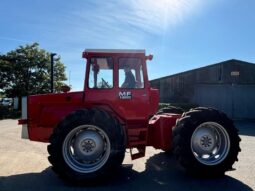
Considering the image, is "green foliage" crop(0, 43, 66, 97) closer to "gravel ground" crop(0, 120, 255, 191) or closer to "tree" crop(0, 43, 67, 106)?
"tree" crop(0, 43, 67, 106)

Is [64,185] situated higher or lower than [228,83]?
lower

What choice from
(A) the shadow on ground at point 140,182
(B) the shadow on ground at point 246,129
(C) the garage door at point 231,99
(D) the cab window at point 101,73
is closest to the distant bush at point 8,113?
(C) the garage door at point 231,99

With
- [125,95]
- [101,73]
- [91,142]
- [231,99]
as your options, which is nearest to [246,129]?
[231,99]

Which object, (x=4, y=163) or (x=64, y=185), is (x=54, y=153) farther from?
(x=4, y=163)

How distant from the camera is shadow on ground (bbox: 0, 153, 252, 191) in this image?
669 centimetres

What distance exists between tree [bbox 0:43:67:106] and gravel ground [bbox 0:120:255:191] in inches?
1077

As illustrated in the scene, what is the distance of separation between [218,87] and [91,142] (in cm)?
2024

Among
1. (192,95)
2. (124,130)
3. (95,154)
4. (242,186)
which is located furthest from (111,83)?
(192,95)

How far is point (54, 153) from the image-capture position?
701 cm

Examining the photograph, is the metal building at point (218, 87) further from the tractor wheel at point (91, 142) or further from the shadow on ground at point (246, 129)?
the tractor wheel at point (91, 142)

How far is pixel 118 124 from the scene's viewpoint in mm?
7195

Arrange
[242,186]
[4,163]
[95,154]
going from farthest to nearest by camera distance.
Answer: [4,163] < [95,154] < [242,186]

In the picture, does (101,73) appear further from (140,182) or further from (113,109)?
(140,182)

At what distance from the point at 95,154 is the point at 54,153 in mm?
834
